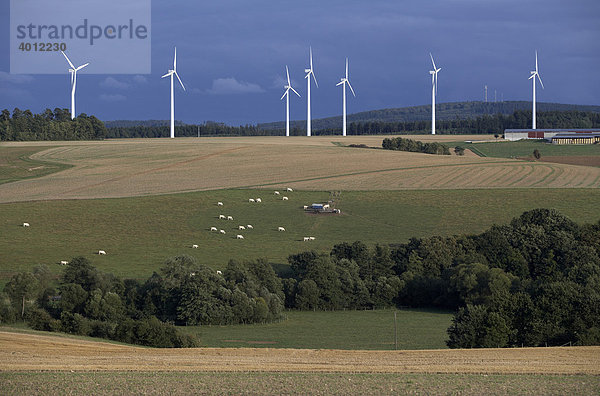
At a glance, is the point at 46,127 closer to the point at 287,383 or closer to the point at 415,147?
the point at 415,147

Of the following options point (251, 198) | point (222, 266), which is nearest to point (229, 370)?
point (222, 266)

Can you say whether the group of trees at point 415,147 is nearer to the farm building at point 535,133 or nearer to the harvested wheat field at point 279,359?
the farm building at point 535,133

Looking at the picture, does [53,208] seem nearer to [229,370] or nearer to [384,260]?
[384,260]

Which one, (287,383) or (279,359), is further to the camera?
(279,359)

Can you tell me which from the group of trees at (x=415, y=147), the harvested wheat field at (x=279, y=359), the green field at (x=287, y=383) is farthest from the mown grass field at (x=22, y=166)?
the green field at (x=287, y=383)

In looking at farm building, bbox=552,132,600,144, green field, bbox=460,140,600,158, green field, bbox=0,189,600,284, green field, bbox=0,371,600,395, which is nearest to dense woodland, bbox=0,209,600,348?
green field, bbox=0,189,600,284

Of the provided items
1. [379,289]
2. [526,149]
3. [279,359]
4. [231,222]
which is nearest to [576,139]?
[526,149]

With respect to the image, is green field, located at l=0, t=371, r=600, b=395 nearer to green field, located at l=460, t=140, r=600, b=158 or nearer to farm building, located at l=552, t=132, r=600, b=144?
green field, located at l=460, t=140, r=600, b=158
